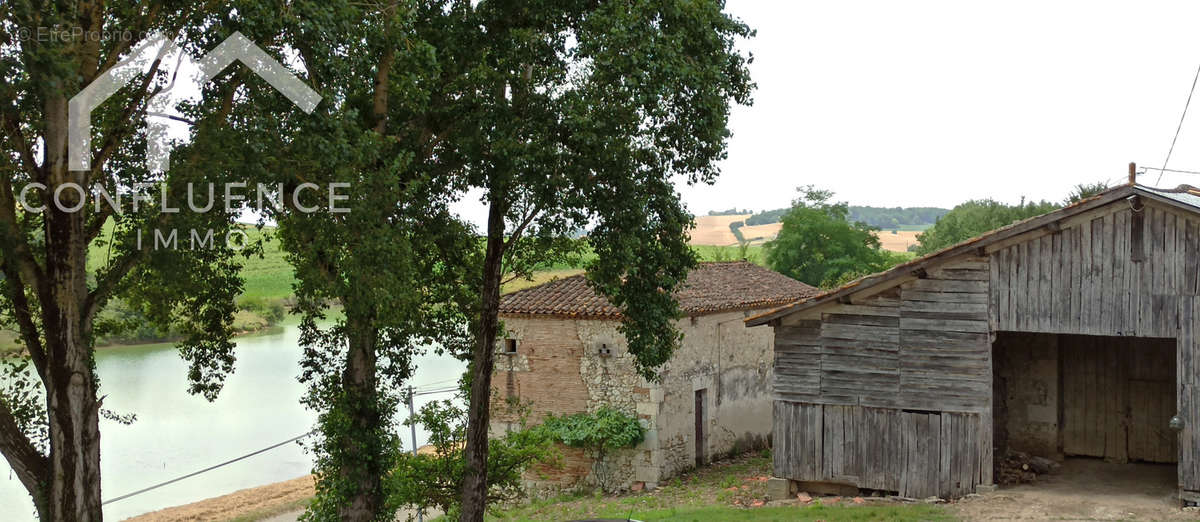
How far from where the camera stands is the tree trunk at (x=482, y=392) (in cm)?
1260

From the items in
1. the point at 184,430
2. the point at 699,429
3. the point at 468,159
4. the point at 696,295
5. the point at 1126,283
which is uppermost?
the point at 468,159

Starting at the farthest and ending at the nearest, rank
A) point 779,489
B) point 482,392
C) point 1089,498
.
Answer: point 779,489 < point 1089,498 < point 482,392

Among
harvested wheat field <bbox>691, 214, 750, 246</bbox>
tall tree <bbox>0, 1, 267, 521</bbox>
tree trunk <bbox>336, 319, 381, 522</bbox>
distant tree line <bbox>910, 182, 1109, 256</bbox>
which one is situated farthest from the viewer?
harvested wheat field <bbox>691, 214, 750, 246</bbox>

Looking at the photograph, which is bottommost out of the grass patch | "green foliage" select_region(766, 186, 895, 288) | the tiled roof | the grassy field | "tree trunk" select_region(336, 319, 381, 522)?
the grass patch

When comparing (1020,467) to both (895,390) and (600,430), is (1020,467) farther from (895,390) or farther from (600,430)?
(600,430)

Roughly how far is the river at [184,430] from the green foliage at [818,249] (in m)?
15.5

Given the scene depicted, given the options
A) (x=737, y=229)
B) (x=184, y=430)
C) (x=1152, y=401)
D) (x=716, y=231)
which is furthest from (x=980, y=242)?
(x=716, y=231)

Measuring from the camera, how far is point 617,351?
696 inches

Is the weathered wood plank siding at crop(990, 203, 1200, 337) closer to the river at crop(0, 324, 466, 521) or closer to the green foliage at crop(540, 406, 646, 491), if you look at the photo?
the green foliage at crop(540, 406, 646, 491)

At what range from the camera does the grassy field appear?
42.5 ft

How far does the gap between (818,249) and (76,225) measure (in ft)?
110

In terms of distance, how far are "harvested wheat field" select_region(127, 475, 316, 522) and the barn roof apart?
1223cm

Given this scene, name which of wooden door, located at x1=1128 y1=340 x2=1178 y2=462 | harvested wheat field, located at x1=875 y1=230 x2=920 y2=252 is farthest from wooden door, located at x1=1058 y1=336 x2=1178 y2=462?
harvested wheat field, located at x1=875 y1=230 x2=920 y2=252

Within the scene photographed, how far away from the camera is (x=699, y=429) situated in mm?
19344
